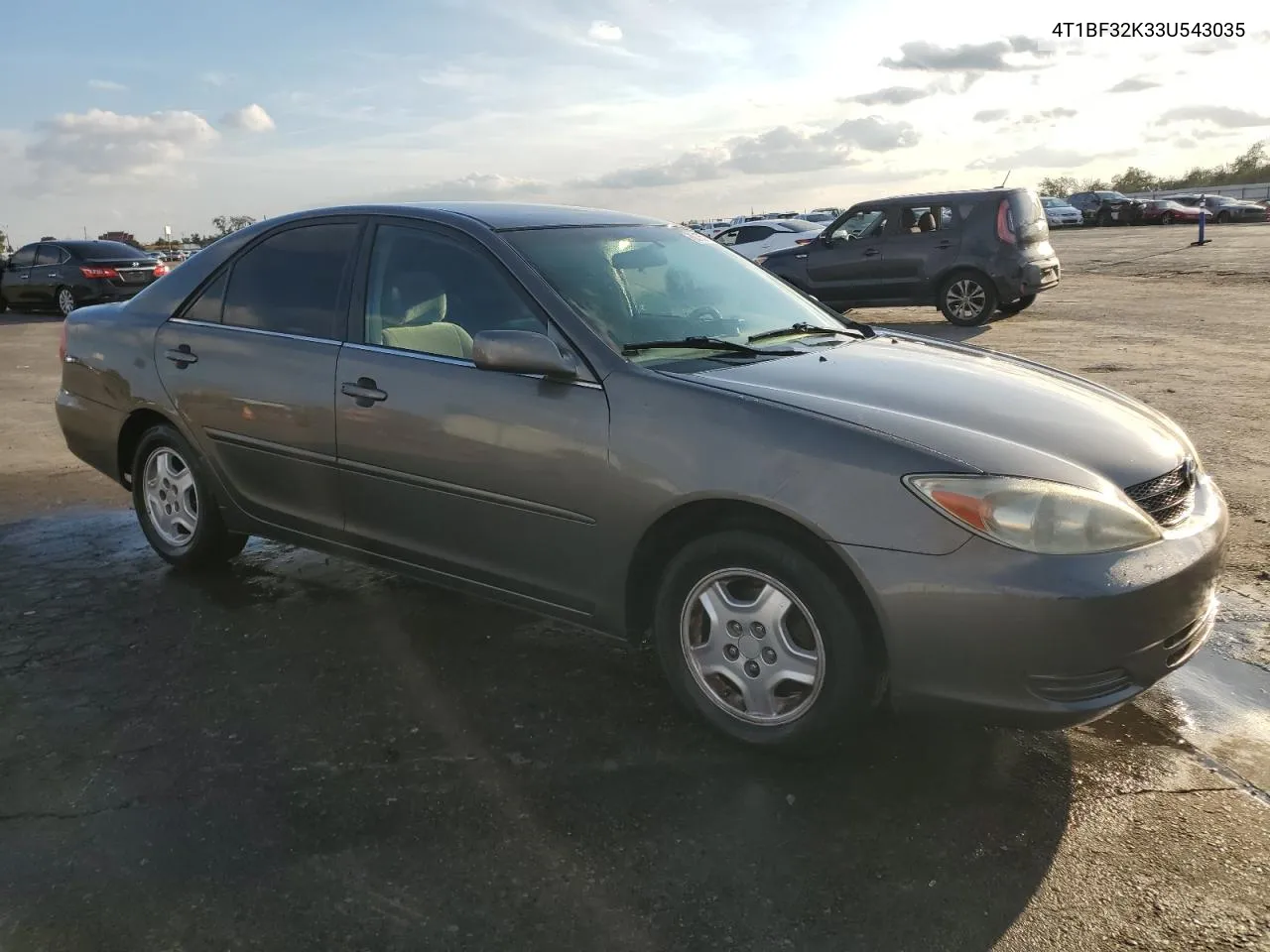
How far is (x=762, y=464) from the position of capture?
9.63ft

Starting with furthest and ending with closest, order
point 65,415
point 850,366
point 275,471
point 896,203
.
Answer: point 896,203 < point 65,415 < point 275,471 < point 850,366

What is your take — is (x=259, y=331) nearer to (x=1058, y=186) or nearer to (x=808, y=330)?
(x=808, y=330)

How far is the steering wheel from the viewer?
3.86 meters

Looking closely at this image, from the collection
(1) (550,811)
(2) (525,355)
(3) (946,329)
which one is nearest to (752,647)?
(1) (550,811)

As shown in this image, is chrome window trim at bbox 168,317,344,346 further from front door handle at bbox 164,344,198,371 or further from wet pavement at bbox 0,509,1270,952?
wet pavement at bbox 0,509,1270,952

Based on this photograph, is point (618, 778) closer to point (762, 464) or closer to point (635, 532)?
point (635, 532)

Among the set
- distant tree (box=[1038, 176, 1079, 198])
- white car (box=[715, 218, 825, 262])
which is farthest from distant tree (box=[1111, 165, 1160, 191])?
white car (box=[715, 218, 825, 262])

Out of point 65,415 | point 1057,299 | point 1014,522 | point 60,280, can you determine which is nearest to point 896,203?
point 1057,299

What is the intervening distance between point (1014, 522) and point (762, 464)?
0.67 m

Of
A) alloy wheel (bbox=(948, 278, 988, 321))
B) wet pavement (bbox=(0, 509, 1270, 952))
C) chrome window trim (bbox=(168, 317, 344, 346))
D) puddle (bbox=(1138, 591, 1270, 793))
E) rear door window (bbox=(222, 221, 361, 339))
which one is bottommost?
puddle (bbox=(1138, 591, 1270, 793))

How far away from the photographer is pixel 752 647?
3090 mm

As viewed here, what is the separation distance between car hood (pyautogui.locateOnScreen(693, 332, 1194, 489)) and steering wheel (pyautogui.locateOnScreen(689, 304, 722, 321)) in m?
0.40

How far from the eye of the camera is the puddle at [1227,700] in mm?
3232

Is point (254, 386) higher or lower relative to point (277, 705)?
higher
